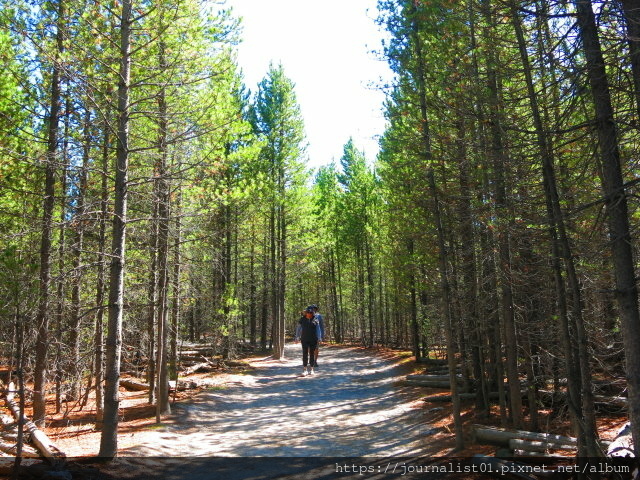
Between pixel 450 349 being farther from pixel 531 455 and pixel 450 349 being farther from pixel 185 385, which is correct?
pixel 185 385

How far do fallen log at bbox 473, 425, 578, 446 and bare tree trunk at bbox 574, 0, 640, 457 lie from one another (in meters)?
2.53

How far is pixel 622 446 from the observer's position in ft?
18.2

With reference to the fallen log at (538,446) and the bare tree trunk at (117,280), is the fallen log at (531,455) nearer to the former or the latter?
the fallen log at (538,446)

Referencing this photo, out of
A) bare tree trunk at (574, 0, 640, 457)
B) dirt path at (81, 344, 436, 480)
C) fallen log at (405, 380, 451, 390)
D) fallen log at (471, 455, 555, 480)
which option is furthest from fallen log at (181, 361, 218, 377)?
bare tree trunk at (574, 0, 640, 457)

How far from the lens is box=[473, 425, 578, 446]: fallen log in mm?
6656

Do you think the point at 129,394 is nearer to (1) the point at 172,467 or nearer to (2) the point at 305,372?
(2) the point at 305,372

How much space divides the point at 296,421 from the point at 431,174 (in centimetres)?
589

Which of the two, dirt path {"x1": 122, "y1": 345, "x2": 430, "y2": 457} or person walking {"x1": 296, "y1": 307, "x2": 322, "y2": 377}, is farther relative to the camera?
person walking {"x1": 296, "y1": 307, "x2": 322, "y2": 377}

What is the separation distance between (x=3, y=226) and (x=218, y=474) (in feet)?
25.4

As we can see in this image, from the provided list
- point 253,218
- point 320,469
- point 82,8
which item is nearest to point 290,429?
point 320,469

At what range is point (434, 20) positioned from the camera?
739 cm

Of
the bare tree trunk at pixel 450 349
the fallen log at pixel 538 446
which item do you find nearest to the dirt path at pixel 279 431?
the bare tree trunk at pixel 450 349

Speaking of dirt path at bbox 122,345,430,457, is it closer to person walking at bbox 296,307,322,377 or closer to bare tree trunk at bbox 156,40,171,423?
bare tree trunk at bbox 156,40,171,423

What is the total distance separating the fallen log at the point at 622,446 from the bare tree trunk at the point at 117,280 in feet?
21.6
